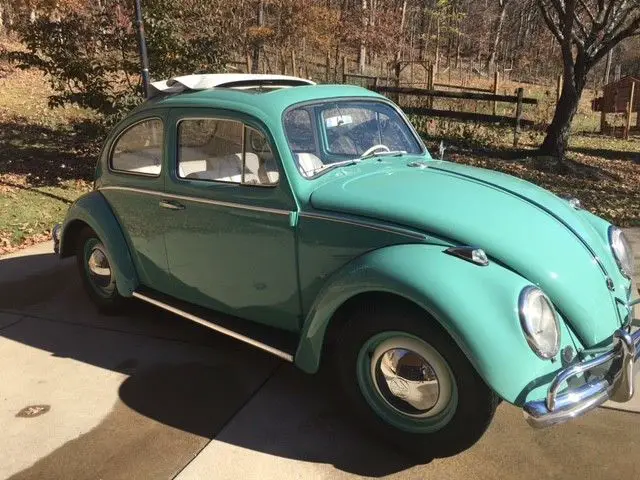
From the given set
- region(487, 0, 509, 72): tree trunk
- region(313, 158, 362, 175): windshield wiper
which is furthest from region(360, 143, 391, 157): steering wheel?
region(487, 0, 509, 72): tree trunk

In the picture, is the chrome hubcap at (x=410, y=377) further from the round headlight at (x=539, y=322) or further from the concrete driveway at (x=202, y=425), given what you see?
the round headlight at (x=539, y=322)

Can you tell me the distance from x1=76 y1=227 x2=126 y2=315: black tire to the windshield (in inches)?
72.6

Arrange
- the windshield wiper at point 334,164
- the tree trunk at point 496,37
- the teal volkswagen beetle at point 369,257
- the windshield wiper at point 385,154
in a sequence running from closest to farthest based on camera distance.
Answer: the teal volkswagen beetle at point 369,257 < the windshield wiper at point 334,164 < the windshield wiper at point 385,154 < the tree trunk at point 496,37

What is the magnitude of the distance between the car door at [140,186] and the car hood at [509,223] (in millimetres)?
1281

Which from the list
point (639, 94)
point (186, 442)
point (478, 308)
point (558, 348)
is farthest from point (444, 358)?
point (639, 94)

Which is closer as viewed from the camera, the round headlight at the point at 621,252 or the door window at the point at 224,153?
the round headlight at the point at 621,252

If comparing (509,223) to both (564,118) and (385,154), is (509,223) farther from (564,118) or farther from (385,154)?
(564,118)

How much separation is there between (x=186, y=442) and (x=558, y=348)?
1.83 meters

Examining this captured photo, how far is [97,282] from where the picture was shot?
4516mm

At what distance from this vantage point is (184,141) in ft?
12.0

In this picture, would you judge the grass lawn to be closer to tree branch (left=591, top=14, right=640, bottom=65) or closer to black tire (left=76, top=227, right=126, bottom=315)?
black tire (left=76, top=227, right=126, bottom=315)

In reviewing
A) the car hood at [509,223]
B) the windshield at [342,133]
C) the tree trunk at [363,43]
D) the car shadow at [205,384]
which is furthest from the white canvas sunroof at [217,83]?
the tree trunk at [363,43]

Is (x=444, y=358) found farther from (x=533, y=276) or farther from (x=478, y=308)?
(x=533, y=276)

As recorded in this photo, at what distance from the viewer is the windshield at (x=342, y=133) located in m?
3.31
